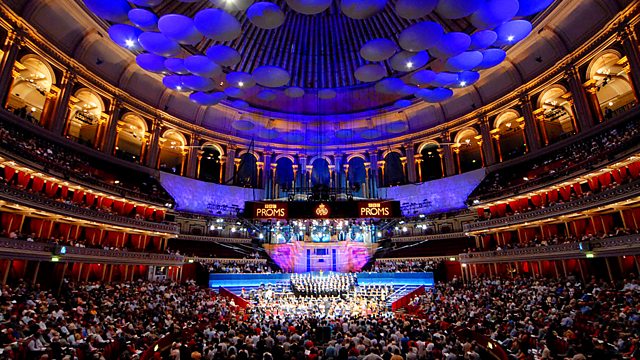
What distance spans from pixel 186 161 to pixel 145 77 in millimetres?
9410

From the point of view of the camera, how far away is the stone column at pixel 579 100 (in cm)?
2636

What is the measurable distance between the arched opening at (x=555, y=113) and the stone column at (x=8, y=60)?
129ft

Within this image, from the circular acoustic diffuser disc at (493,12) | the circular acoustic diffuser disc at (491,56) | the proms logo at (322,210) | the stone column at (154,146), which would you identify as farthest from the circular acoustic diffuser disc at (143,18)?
the stone column at (154,146)

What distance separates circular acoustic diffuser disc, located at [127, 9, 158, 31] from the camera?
16547 mm

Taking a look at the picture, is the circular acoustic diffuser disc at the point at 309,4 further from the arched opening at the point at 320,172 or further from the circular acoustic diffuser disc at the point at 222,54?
the arched opening at the point at 320,172

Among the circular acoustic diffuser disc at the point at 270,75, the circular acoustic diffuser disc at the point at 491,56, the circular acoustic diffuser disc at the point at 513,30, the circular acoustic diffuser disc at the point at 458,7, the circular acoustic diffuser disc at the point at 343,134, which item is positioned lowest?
the circular acoustic diffuser disc at the point at 270,75

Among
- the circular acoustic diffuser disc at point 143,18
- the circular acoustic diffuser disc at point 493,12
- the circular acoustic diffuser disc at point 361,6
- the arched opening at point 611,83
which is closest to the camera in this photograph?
the circular acoustic diffuser disc at point 493,12

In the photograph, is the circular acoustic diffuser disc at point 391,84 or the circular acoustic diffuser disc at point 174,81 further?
the circular acoustic diffuser disc at point 391,84

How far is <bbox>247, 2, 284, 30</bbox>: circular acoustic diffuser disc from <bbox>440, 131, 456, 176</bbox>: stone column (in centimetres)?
2651

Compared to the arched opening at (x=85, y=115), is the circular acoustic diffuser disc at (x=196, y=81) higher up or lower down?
lower down

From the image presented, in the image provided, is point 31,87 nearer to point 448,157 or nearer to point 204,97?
point 204,97

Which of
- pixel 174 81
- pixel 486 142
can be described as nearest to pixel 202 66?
pixel 174 81

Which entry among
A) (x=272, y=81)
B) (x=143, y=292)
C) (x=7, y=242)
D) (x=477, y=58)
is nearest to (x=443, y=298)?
(x=477, y=58)

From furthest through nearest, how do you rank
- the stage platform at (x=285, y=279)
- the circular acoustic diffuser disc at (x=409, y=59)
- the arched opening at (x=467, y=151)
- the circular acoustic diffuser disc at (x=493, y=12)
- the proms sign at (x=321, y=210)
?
the arched opening at (x=467, y=151) < the stage platform at (x=285, y=279) < the proms sign at (x=321, y=210) < the circular acoustic diffuser disc at (x=409, y=59) < the circular acoustic diffuser disc at (x=493, y=12)
